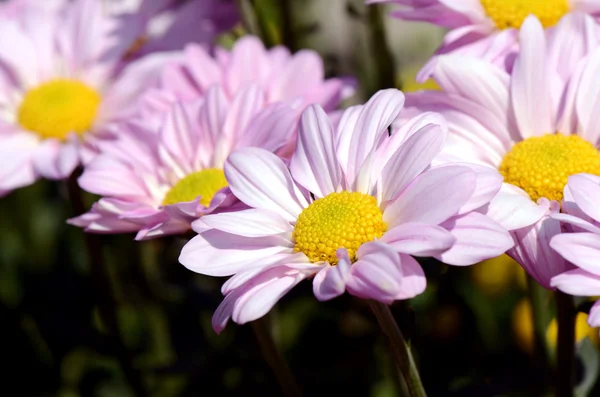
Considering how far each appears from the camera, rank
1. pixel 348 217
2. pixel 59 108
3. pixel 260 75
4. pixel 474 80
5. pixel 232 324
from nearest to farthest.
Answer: pixel 348 217 < pixel 474 80 < pixel 260 75 < pixel 59 108 < pixel 232 324

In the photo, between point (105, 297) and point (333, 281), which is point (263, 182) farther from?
point (105, 297)

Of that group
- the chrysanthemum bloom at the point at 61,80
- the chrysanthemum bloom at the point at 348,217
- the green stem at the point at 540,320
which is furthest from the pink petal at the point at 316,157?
the chrysanthemum bloom at the point at 61,80

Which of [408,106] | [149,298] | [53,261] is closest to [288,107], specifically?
[408,106]

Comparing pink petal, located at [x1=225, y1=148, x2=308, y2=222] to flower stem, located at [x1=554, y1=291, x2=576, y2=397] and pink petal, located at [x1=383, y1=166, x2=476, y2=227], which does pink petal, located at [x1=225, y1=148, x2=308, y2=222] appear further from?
flower stem, located at [x1=554, y1=291, x2=576, y2=397]

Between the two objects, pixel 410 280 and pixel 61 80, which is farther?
pixel 61 80

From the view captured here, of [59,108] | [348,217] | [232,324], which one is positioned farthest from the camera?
[232,324]

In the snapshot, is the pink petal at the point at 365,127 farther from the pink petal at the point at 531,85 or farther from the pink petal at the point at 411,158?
the pink petal at the point at 531,85

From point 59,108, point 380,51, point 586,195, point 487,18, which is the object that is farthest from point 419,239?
point 59,108
